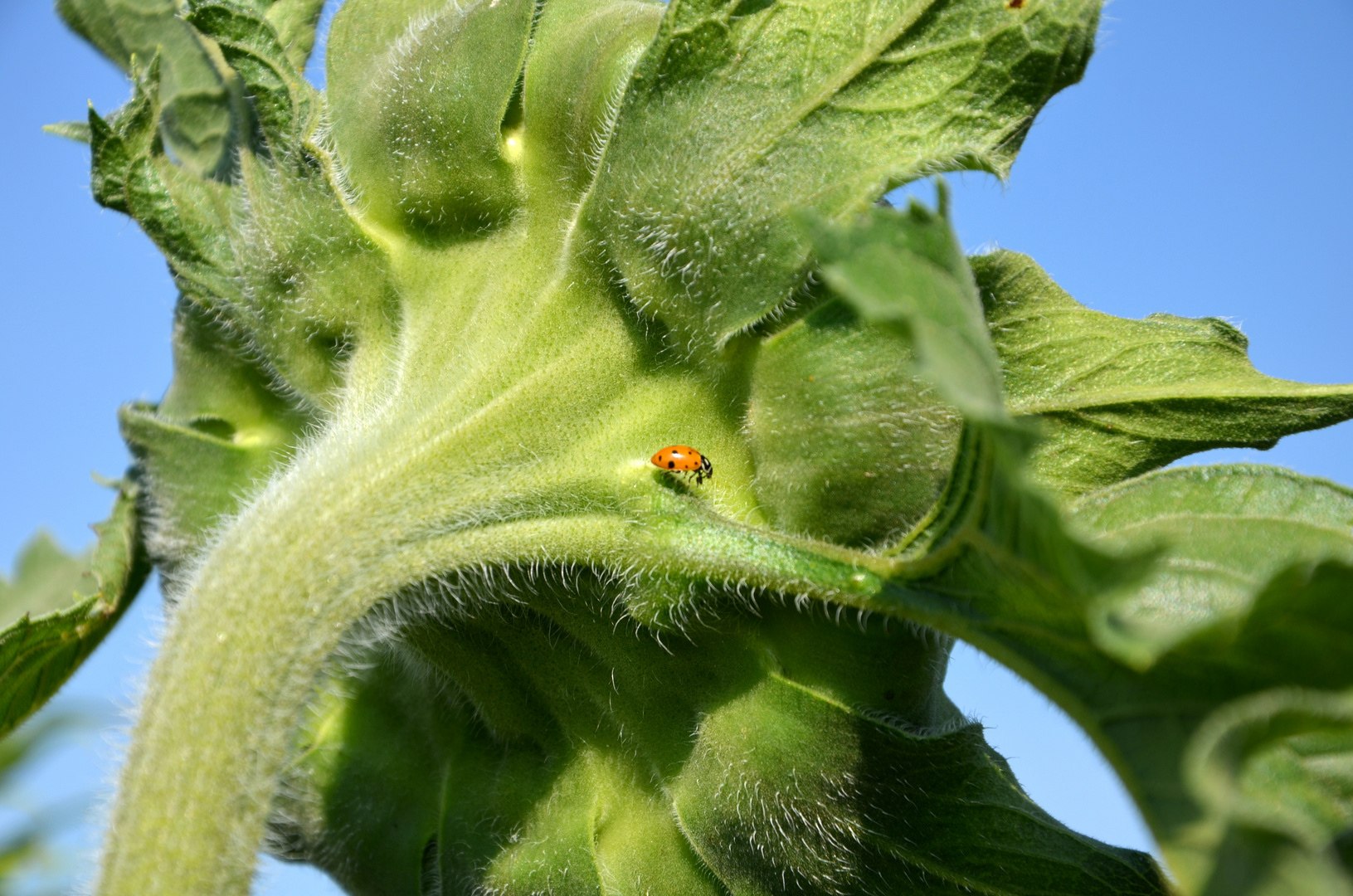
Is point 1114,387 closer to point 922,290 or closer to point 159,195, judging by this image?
point 922,290

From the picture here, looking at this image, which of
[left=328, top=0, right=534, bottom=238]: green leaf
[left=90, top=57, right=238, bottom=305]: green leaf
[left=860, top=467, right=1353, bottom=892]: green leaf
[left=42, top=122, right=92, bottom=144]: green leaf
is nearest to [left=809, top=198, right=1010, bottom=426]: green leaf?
[left=860, top=467, right=1353, bottom=892]: green leaf

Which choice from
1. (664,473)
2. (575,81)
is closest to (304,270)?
(575,81)

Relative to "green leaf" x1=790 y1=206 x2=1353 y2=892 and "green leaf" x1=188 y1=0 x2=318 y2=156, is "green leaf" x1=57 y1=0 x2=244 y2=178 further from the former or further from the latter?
"green leaf" x1=790 y1=206 x2=1353 y2=892

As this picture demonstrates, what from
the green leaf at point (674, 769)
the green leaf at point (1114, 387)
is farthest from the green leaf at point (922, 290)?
the green leaf at point (674, 769)

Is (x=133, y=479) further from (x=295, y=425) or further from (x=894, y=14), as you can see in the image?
(x=894, y=14)

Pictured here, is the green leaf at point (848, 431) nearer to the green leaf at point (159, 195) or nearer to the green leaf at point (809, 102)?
the green leaf at point (809, 102)
